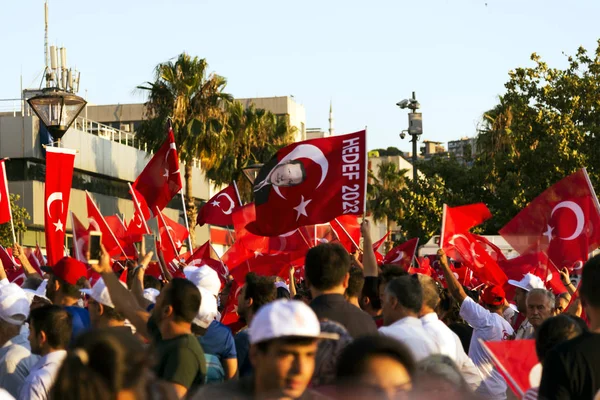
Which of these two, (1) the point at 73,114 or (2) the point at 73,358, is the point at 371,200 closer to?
(1) the point at 73,114

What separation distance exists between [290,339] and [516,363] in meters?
1.50

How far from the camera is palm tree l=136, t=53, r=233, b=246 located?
40281 mm

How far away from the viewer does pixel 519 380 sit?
4.50m

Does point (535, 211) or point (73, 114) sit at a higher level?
point (73, 114)

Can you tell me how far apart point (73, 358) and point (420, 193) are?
39125 mm

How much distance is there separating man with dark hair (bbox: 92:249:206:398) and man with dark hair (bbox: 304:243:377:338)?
71cm

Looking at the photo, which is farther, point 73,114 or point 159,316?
point 73,114

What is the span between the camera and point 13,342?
628 centimetres

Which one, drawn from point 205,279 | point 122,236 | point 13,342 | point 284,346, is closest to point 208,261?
point 122,236

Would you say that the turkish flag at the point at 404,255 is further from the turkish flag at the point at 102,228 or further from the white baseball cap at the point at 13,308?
the white baseball cap at the point at 13,308

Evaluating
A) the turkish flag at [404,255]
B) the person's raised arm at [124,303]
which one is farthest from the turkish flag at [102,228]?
the person's raised arm at [124,303]

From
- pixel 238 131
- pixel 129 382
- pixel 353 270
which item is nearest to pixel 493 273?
pixel 353 270

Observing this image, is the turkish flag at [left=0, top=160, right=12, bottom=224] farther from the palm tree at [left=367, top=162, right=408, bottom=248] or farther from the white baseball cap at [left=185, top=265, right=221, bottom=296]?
the palm tree at [left=367, top=162, right=408, bottom=248]

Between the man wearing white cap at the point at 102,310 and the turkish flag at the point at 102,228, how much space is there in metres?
7.56
